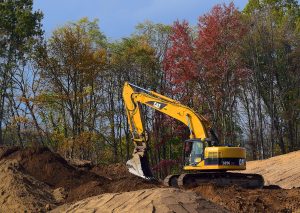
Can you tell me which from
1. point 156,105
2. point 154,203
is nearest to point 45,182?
point 156,105

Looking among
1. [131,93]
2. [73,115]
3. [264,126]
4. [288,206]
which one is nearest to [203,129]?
[131,93]

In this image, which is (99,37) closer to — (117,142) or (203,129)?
(117,142)

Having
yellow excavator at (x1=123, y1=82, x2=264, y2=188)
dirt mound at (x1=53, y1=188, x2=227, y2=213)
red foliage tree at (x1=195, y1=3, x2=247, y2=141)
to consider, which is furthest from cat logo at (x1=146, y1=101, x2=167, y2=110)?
red foliage tree at (x1=195, y1=3, x2=247, y2=141)

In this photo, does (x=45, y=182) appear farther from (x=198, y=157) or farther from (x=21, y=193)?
(x=198, y=157)

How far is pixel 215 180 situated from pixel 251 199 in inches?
138

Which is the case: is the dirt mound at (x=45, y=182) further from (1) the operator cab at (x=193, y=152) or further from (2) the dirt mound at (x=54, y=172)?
(1) the operator cab at (x=193, y=152)

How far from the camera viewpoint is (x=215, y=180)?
1698 cm

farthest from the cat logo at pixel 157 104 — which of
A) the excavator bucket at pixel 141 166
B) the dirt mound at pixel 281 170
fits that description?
the dirt mound at pixel 281 170

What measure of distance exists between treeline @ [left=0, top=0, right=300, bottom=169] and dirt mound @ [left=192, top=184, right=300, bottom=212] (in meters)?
15.6

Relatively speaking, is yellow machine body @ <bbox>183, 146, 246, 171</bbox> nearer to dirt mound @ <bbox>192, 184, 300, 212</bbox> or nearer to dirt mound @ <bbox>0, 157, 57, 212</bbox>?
dirt mound @ <bbox>192, 184, 300, 212</bbox>

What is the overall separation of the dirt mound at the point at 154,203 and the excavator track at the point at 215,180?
22.5ft

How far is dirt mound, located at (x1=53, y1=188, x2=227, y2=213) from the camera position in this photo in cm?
841

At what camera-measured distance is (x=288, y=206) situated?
44.4ft

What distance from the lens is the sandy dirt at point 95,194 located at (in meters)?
8.90
